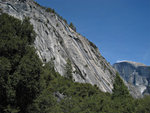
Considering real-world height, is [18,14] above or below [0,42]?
above

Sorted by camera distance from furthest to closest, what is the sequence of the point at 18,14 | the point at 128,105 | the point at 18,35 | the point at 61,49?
the point at 61,49
the point at 18,14
the point at 128,105
the point at 18,35

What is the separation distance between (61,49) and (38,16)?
1844 centimetres

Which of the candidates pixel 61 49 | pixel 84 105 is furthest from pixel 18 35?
pixel 61 49

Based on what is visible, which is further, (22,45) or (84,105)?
(84,105)

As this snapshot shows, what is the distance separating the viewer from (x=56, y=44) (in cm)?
6594

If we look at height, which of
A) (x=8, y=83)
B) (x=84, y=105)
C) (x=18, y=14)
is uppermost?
(x=18, y=14)

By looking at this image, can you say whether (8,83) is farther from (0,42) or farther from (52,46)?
(52,46)

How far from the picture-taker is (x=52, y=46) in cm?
6225

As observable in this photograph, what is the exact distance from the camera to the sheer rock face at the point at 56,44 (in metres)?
58.6

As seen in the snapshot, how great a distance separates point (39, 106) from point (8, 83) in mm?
4806

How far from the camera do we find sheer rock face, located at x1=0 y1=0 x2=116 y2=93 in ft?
192

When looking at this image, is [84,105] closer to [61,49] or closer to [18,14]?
[61,49]

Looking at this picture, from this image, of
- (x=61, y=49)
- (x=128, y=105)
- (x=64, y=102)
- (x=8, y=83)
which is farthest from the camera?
(x=61, y=49)

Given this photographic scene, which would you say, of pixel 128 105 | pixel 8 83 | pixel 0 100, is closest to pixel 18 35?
pixel 8 83
